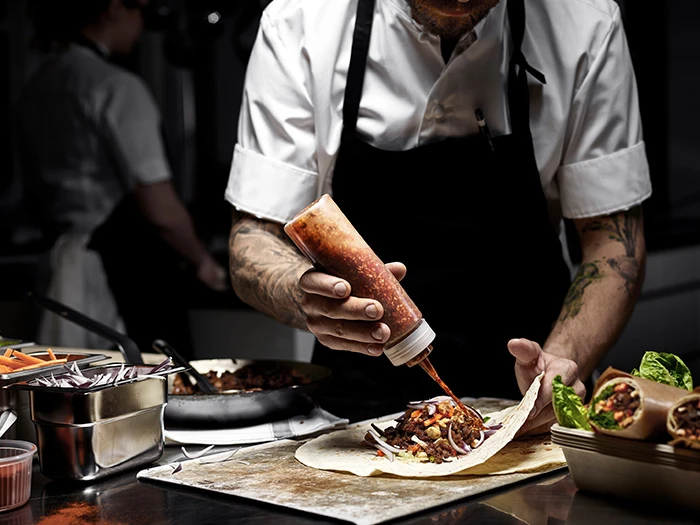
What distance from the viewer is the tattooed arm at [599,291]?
2004 mm

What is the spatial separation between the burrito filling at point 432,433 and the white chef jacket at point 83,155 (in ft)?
9.42

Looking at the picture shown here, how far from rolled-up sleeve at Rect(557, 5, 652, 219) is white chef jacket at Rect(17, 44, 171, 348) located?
2.67 metres

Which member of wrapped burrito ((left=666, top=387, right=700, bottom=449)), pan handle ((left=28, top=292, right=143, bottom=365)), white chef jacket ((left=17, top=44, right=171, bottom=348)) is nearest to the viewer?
wrapped burrito ((left=666, top=387, right=700, bottom=449))

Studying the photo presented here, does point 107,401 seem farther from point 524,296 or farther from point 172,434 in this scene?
point 524,296

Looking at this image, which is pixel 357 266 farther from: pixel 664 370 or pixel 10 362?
pixel 10 362

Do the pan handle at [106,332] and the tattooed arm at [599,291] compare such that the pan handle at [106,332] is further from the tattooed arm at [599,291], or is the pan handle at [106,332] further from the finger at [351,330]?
the tattooed arm at [599,291]

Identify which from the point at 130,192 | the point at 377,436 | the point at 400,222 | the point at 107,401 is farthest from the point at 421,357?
the point at 130,192

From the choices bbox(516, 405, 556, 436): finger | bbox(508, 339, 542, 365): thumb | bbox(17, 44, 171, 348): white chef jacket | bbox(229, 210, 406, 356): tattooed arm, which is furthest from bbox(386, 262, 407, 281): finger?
bbox(17, 44, 171, 348): white chef jacket

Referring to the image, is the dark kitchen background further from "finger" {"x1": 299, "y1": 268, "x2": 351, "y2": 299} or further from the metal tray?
"finger" {"x1": 299, "y1": 268, "x2": 351, "y2": 299}

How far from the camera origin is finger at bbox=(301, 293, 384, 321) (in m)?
1.49

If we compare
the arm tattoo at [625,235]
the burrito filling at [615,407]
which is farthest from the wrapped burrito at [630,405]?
the arm tattoo at [625,235]

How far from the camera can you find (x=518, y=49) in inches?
83.9

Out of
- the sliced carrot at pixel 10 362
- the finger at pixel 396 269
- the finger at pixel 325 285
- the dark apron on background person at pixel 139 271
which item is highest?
the finger at pixel 396 269

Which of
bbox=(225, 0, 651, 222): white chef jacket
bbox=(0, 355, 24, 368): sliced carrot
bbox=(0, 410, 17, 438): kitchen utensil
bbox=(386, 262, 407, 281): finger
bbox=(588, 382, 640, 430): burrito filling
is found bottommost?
bbox=(0, 410, 17, 438): kitchen utensil
